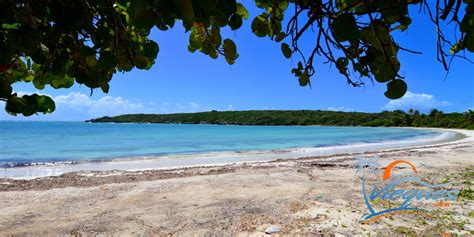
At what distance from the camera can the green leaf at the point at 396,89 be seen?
27.5 inches

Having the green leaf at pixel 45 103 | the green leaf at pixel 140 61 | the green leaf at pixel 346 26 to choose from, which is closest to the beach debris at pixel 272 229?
the green leaf at pixel 140 61

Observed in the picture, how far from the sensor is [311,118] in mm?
80250

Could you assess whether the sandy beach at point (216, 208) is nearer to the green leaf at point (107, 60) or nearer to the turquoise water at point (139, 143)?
the green leaf at point (107, 60)

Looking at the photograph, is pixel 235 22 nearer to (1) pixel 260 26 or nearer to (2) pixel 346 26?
(1) pixel 260 26

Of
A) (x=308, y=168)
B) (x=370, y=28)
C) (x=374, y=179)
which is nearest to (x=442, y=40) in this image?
(x=370, y=28)

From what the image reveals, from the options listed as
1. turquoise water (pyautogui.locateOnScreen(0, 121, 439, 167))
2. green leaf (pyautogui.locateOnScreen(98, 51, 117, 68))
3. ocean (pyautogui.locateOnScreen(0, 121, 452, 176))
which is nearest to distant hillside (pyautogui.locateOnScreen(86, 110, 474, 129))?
turquoise water (pyautogui.locateOnScreen(0, 121, 439, 167))

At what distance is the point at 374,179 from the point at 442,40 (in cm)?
634

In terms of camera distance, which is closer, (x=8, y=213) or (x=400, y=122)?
(x=8, y=213)

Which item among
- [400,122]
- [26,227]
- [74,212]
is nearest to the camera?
[26,227]

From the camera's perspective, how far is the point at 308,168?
27.7ft

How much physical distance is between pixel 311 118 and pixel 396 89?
81777 millimetres

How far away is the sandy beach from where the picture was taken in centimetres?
361

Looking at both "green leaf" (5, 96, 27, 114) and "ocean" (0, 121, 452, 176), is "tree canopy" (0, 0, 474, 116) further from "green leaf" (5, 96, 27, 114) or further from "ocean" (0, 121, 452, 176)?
"ocean" (0, 121, 452, 176)

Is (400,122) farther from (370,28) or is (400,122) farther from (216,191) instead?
(370,28)
